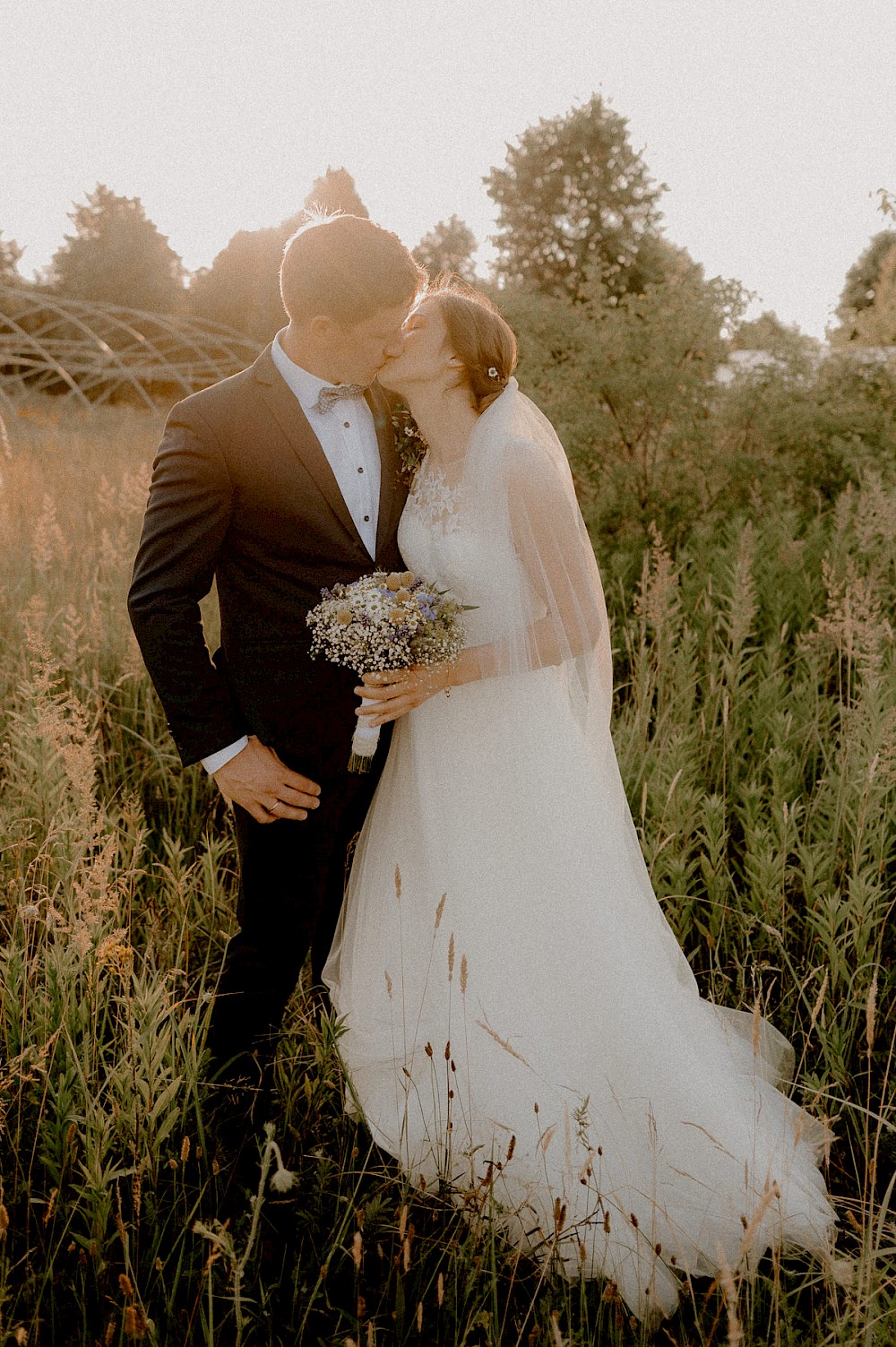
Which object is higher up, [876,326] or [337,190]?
[337,190]

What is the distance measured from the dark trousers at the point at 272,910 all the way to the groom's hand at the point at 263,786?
0.10 meters

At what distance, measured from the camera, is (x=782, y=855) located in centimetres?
279

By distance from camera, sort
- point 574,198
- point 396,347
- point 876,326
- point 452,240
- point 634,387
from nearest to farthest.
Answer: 1. point 396,347
2. point 634,387
3. point 876,326
4. point 574,198
5. point 452,240

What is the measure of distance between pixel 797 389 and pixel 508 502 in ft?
19.6

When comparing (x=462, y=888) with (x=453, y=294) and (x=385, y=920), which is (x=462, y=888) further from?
(x=453, y=294)

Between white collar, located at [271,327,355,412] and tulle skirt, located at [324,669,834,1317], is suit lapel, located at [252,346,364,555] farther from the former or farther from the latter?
tulle skirt, located at [324,669,834,1317]

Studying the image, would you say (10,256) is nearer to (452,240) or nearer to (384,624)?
(452,240)

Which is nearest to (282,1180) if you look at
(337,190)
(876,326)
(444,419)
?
(444,419)

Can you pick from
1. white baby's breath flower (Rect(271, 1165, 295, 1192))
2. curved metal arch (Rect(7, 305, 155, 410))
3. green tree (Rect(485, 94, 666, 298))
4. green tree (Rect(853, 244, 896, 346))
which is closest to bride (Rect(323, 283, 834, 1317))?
white baby's breath flower (Rect(271, 1165, 295, 1192))

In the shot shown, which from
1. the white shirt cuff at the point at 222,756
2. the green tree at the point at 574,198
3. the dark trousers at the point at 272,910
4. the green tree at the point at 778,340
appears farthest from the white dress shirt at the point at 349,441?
the green tree at the point at 574,198

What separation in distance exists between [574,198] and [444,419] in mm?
20313

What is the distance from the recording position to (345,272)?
2.07m

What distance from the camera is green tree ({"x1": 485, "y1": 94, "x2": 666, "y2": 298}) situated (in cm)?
1956

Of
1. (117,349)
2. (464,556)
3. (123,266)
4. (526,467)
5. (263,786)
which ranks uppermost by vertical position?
(123,266)
